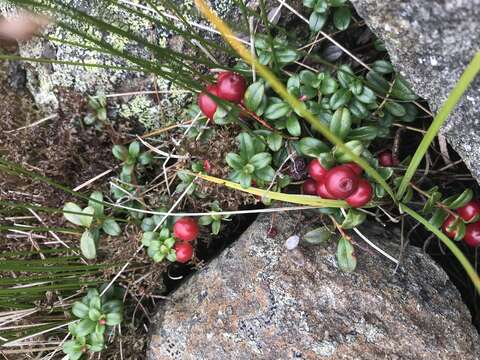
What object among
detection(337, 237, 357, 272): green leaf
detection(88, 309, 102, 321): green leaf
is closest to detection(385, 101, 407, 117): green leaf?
detection(337, 237, 357, 272): green leaf

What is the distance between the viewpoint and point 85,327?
8.38ft

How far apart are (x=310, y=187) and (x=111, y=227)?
1049 millimetres

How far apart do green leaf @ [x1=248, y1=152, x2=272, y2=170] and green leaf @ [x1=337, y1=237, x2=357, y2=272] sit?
1.60 feet

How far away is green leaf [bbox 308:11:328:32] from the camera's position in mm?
2402

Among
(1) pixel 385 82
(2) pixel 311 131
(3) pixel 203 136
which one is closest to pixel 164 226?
(3) pixel 203 136

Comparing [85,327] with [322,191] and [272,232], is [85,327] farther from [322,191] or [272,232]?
[322,191]

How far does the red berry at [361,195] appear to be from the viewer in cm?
218

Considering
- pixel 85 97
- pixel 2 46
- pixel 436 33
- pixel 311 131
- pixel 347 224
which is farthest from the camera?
pixel 2 46

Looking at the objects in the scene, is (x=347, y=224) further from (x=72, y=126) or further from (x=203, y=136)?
(x=72, y=126)

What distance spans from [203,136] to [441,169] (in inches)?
47.3

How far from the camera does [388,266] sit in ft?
7.99

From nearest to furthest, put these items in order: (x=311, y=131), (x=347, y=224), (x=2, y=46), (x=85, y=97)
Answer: (x=347, y=224) < (x=311, y=131) < (x=85, y=97) < (x=2, y=46)

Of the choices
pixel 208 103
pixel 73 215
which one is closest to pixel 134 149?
pixel 73 215

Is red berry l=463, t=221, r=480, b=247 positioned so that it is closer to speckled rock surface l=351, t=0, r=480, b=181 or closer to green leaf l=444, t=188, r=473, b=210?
green leaf l=444, t=188, r=473, b=210
